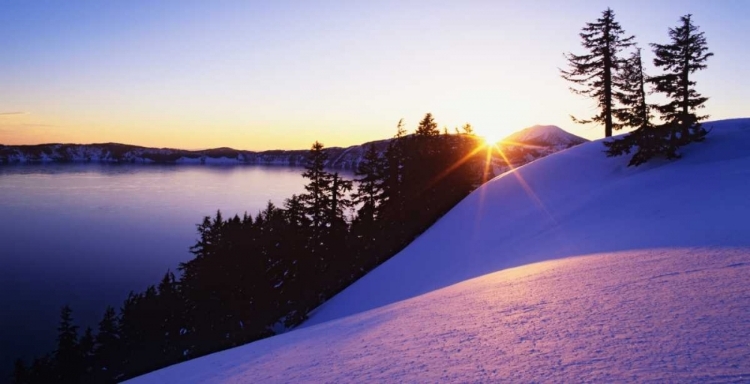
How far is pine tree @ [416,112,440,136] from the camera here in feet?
124

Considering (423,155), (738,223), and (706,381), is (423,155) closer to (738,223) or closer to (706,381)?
(738,223)

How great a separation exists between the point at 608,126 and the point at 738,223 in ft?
72.6

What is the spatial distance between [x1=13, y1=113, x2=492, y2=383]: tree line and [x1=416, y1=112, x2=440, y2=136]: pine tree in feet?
2.58

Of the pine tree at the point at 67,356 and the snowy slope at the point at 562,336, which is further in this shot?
the pine tree at the point at 67,356

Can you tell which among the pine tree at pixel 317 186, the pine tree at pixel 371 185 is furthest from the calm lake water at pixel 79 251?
the pine tree at pixel 371 185

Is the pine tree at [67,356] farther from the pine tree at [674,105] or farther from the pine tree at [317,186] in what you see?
the pine tree at [674,105]

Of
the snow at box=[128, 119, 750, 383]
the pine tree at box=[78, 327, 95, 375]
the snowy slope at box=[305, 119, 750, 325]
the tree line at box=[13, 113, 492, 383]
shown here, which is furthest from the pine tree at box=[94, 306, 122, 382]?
the snow at box=[128, 119, 750, 383]

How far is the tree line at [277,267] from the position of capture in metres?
→ 25.7

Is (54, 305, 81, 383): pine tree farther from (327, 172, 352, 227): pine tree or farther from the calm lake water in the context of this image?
(327, 172, 352, 227): pine tree

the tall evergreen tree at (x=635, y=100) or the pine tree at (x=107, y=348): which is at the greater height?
the tall evergreen tree at (x=635, y=100)

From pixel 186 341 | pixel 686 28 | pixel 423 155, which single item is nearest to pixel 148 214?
pixel 186 341

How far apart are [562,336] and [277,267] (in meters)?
31.4

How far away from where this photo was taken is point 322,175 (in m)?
A: 30.2

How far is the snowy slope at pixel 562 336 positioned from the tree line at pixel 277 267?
20151 millimetres
